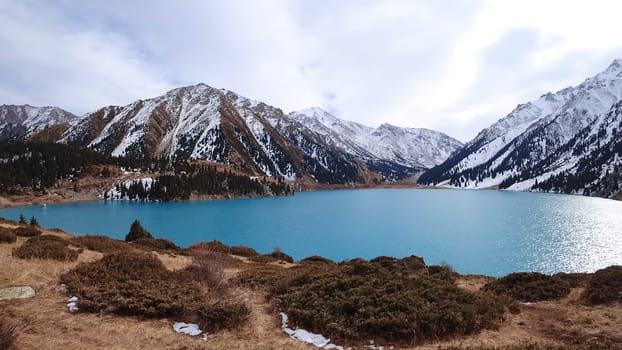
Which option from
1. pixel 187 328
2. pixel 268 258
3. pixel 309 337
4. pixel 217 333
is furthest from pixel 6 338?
pixel 268 258

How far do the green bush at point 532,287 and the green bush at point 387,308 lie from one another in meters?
3.20

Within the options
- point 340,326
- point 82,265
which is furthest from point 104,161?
point 340,326

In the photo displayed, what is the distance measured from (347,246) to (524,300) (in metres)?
40.1

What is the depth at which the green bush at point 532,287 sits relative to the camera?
16.6 m

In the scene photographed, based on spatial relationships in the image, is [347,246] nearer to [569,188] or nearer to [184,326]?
[184,326]

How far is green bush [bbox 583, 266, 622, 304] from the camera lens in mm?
14891

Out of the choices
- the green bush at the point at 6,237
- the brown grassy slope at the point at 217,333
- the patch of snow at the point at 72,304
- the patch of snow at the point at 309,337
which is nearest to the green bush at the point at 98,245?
the green bush at the point at 6,237

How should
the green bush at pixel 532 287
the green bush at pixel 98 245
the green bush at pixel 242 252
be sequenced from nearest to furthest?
the green bush at pixel 532 287
the green bush at pixel 98 245
the green bush at pixel 242 252

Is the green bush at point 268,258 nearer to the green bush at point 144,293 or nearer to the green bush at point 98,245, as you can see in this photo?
the green bush at point 98,245

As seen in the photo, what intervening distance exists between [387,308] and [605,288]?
1107 cm

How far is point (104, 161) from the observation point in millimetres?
168000

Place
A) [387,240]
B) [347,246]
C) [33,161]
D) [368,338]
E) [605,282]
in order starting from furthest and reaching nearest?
[33,161]
[387,240]
[347,246]
[605,282]
[368,338]

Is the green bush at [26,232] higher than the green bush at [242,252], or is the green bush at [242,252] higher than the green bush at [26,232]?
the green bush at [26,232]

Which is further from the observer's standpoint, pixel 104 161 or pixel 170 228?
pixel 104 161
